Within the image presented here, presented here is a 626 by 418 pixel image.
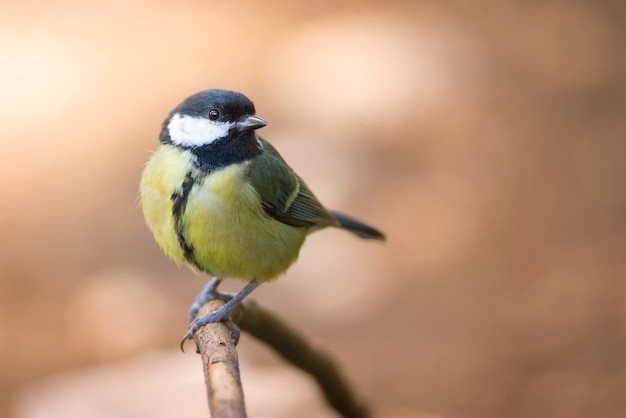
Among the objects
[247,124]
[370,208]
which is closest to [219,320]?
[247,124]

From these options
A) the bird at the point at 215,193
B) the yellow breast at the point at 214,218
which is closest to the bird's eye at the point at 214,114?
the bird at the point at 215,193

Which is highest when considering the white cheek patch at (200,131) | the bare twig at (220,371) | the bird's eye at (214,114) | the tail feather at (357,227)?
the bird's eye at (214,114)

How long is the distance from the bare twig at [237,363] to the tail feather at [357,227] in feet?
1.86

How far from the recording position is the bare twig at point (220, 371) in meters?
1.63

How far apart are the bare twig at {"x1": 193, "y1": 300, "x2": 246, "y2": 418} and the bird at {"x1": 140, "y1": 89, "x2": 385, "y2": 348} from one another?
0.23 m

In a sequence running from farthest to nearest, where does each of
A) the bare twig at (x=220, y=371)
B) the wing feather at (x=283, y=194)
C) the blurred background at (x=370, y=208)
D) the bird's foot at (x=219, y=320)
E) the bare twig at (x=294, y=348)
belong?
the blurred background at (x=370, y=208)
the wing feather at (x=283, y=194)
the bare twig at (x=294, y=348)
the bird's foot at (x=219, y=320)
the bare twig at (x=220, y=371)

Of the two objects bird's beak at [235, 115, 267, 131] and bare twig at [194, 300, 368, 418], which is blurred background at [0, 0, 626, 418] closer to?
bare twig at [194, 300, 368, 418]

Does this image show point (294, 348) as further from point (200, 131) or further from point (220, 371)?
point (220, 371)

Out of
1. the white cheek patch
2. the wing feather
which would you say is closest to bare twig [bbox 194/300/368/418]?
the wing feather

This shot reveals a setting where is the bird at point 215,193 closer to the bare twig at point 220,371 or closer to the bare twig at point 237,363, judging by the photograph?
the bare twig at point 237,363

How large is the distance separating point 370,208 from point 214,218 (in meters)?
3.12

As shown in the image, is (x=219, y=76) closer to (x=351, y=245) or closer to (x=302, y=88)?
(x=302, y=88)

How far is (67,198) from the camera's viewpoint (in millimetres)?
5969

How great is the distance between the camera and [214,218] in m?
2.59
